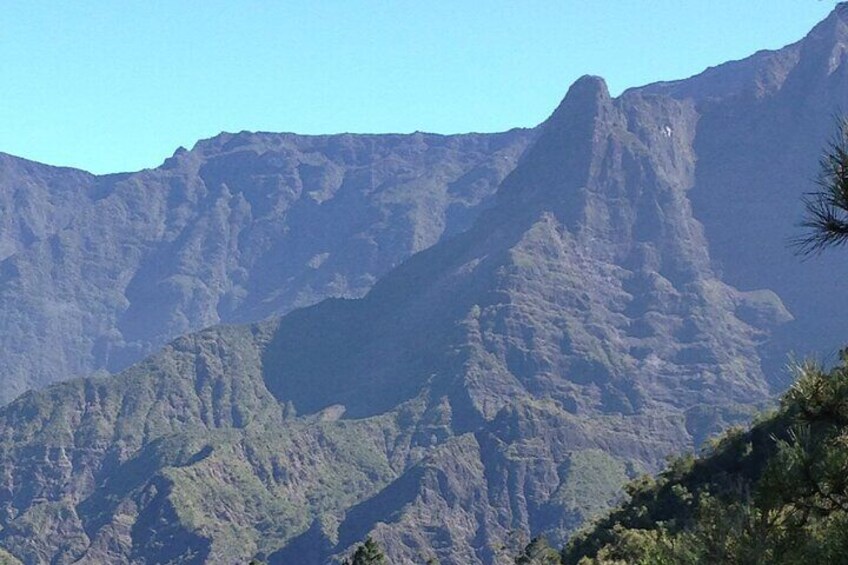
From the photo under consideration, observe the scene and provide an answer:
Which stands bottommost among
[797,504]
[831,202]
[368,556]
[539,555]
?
[539,555]

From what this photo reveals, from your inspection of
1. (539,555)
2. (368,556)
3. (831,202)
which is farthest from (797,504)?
(539,555)

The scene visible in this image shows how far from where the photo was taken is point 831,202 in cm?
1847

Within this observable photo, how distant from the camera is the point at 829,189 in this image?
59.9ft

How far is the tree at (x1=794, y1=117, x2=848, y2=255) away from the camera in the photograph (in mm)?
18062

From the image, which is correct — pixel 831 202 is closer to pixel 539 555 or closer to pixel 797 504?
pixel 797 504

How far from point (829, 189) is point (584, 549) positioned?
11769cm

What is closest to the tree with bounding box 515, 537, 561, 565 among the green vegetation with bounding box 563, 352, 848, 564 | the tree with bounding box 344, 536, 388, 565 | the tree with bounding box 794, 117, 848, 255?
the tree with bounding box 344, 536, 388, 565

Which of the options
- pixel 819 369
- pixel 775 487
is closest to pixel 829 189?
pixel 819 369

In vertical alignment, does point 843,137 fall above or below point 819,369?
above

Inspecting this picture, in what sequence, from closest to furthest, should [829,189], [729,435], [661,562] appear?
[829,189] → [661,562] → [729,435]

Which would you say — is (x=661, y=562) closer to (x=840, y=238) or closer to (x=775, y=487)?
(x=775, y=487)

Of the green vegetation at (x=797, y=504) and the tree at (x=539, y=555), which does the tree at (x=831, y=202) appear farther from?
the tree at (x=539, y=555)

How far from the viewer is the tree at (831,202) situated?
18062 millimetres

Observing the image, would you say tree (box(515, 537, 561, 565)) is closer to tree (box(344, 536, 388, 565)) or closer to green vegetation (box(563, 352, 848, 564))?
tree (box(344, 536, 388, 565))
